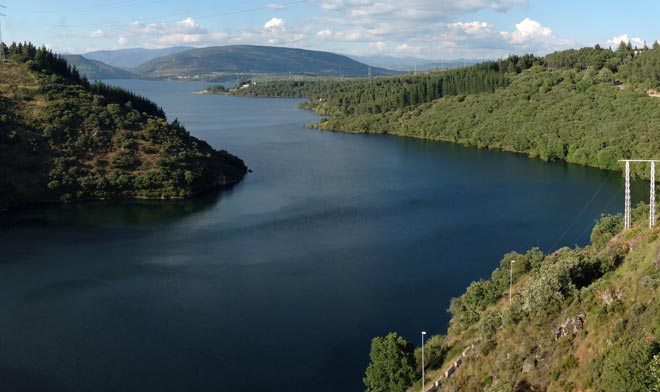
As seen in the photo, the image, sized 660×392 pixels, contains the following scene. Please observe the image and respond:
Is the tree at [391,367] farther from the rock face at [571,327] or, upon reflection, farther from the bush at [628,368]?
the bush at [628,368]

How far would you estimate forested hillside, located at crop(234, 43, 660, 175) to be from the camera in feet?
247

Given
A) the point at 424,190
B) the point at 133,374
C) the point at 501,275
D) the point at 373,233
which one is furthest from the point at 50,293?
the point at 424,190

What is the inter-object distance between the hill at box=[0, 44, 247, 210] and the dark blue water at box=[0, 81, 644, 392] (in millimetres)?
2854

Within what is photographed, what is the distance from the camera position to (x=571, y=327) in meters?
19.9

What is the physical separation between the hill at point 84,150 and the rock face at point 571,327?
44932 millimetres

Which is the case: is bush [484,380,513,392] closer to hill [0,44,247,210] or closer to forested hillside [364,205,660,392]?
forested hillside [364,205,660,392]

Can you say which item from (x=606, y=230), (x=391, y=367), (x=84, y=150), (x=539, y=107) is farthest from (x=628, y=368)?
(x=539, y=107)

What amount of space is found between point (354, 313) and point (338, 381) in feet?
20.8

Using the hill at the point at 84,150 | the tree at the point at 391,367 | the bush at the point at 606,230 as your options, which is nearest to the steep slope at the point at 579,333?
the tree at the point at 391,367

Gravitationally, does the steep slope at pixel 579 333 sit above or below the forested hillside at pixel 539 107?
below

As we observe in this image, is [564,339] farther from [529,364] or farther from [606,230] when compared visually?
[606,230]

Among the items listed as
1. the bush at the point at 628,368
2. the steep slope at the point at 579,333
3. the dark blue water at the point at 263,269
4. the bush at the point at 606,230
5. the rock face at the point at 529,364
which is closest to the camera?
the bush at the point at 628,368

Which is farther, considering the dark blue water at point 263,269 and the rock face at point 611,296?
the dark blue water at point 263,269

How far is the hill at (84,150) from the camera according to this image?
185 feet
